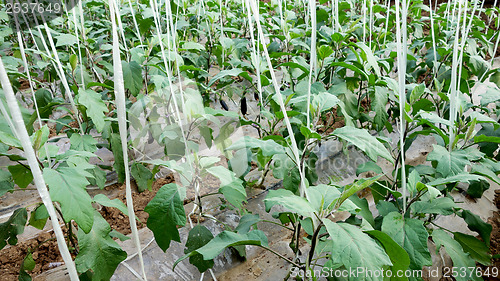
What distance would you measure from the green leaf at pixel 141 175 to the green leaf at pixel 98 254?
2.06 ft

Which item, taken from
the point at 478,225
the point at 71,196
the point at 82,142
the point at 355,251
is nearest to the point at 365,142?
the point at 355,251

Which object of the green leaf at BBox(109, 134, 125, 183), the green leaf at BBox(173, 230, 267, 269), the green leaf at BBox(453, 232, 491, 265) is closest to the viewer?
the green leaf at BBox(173, 230, 267, 269)

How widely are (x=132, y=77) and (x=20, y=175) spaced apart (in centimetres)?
71

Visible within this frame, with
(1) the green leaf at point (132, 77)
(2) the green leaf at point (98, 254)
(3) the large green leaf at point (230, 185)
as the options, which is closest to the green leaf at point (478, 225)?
(3) the large green leaf at point (230, 185)

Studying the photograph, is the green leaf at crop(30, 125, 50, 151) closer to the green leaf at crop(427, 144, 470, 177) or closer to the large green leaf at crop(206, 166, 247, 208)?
the large green leaf at crop(206, 166, 247, 208)

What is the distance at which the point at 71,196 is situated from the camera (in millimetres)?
798

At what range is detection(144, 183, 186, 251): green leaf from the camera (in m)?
1.01

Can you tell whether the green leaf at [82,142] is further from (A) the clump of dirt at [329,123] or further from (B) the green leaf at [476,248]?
(B) the green leaf at [476,248]

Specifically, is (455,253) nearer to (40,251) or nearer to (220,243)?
(220,243)

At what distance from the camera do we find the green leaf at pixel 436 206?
1.05m

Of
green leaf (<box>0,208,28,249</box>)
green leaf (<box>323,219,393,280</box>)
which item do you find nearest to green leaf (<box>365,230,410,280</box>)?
green leaf (<box>323,219,393,280</box>)

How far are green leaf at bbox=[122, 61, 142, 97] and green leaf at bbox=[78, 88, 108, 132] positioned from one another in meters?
0.28

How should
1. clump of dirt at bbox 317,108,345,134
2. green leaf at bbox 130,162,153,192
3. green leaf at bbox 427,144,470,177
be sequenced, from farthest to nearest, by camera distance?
clump of dirt at bbox 317,108,345,134, green leaf at bbox 130,162,153,192, green leaf at bbox 427,144,470,177

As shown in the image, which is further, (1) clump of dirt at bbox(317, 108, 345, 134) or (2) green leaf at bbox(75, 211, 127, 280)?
(1) clump of dirt at bbox(317, 108, 345, 134)
